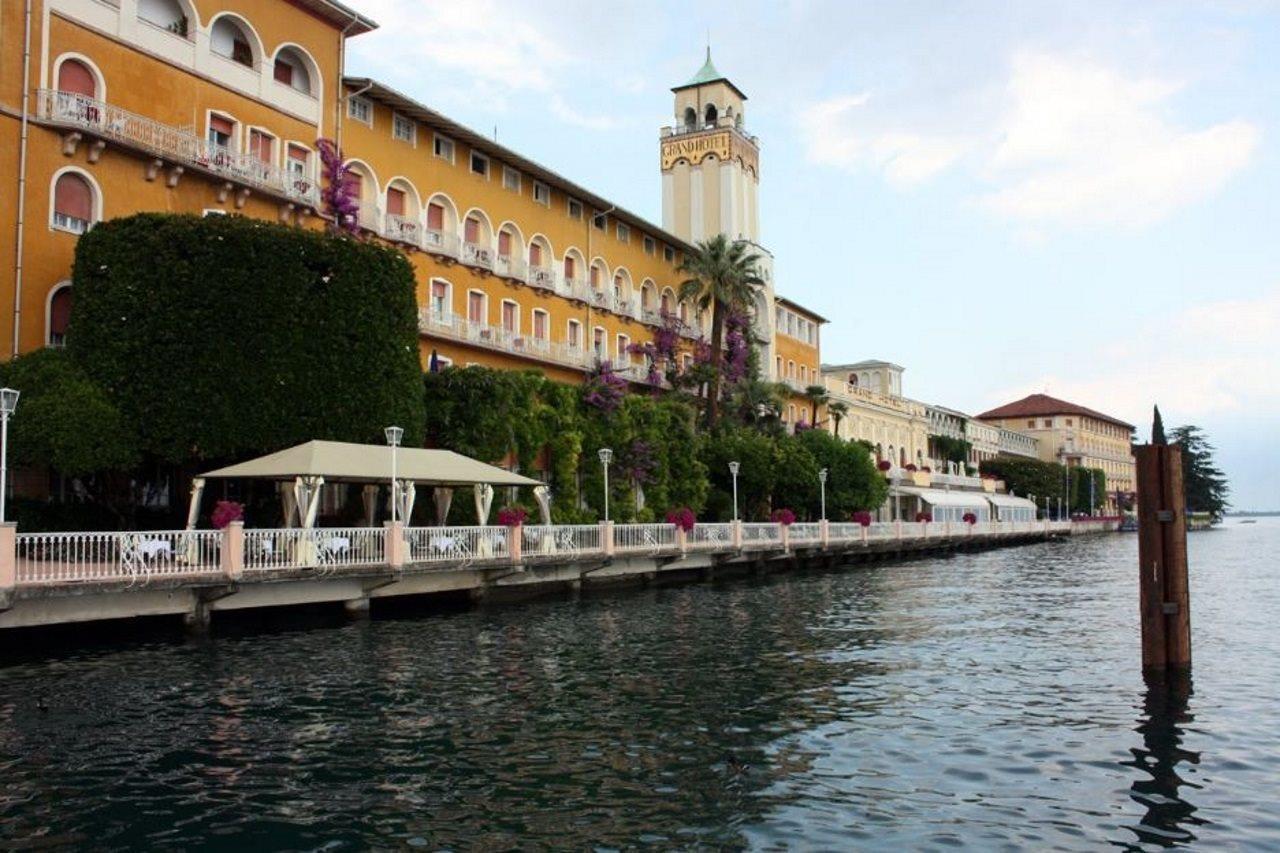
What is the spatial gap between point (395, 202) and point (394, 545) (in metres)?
19.2

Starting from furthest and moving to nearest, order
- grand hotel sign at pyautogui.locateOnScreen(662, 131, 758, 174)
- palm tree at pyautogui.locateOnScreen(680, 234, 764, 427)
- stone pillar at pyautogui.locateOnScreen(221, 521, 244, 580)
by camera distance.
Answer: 1. grand hotel sign at pyautogui.locateOnScreen(662, 131, 758, 174)
2. palm tree at pyautogui.locateOnScreen(680, 234, 764, 427)
3. stone pillar at pyautogui.locateOnScreen(221, 521, 244, 580)

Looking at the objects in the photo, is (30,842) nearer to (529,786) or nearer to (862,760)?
(529,786)

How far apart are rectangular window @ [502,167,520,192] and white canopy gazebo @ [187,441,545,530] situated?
18.5m

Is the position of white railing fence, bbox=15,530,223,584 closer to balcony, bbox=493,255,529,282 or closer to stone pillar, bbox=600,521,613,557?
stone pillar, bbox=600,521,613,557

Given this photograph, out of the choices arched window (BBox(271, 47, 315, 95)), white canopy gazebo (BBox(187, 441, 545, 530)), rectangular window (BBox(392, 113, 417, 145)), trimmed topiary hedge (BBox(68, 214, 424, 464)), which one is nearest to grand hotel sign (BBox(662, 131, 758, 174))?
rectangular window (BBox(392, 113, 417, 145))

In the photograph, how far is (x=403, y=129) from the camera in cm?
4069

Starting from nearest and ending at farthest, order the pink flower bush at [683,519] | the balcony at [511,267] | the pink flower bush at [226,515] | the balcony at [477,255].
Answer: the pink flower bush at [226,515]
the pink flower bush at [683,519]
the balcony at [477,255]
the balcony at [511,267]

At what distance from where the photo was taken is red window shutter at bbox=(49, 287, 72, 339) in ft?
94.2

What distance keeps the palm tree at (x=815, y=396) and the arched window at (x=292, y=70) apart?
4386 centimetres

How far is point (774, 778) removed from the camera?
11.3 meters

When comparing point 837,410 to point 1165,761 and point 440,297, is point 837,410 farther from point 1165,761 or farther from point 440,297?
point 1165,761

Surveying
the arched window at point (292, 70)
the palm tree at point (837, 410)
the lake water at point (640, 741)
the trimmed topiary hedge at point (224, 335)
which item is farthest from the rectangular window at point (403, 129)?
the palm tree at point (837, 410)

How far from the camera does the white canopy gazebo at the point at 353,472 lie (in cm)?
2495

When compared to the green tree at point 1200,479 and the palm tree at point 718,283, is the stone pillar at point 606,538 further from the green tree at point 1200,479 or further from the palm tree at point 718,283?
the green tree at point 1200,479
